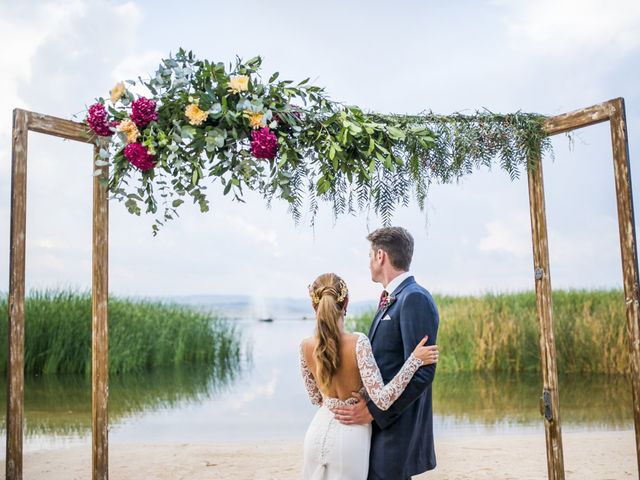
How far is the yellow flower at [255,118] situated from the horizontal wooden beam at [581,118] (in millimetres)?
1651

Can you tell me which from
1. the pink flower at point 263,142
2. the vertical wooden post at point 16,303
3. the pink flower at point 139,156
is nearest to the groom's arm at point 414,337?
the pink flower at point 263,142

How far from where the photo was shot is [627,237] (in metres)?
3.65

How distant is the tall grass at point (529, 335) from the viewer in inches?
375

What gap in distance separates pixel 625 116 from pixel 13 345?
342 cm

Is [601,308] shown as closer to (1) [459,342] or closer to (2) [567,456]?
(1) [459,342]

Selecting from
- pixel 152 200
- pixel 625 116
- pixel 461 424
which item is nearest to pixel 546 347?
pixel 625 116

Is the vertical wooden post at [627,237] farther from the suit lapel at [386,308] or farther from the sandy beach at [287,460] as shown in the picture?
the sandy beach at [287,460]

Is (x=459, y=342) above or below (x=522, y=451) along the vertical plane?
above

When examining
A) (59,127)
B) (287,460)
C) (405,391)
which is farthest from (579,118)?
(287,460)

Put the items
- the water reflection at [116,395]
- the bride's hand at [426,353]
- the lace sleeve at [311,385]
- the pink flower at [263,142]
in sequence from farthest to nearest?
the water reflection at [116,395]
the pink flower at [263,142]
the lace sleeve at [311,385]
the bride's hand at [426,353]

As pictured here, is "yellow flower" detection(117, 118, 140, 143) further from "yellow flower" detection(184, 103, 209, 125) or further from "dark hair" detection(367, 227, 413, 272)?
"dark hair" detection(367, 227, 413, 272)

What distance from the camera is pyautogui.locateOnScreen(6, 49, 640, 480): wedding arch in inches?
138

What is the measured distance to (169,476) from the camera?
536cm

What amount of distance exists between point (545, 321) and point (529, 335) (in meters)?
6.32
